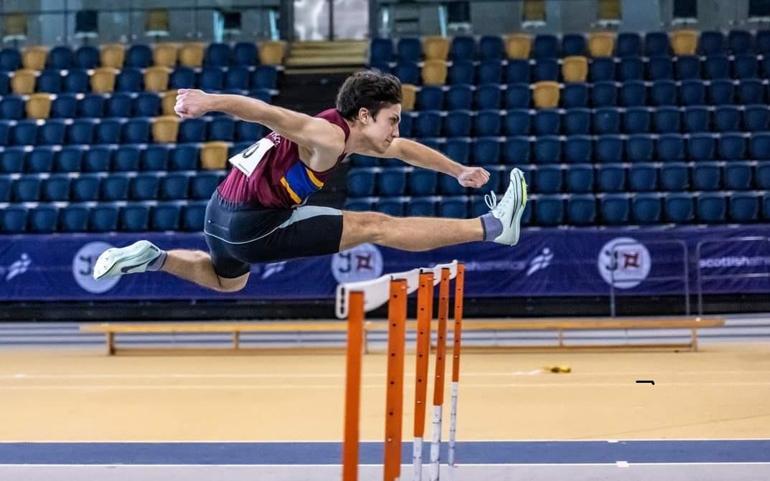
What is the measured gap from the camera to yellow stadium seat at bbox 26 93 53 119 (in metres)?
19.1

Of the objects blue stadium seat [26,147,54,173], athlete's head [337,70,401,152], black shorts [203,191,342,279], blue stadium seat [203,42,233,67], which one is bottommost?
black shorts [203,191,342,279]

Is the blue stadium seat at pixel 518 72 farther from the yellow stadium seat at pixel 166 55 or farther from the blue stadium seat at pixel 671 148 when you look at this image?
the yellow stadium seat at pixel 166 55

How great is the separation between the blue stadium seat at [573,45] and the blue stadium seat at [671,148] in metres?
3.17

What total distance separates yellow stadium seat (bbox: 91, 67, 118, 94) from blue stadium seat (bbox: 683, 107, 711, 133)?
9.51m

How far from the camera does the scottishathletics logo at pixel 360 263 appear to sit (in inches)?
561

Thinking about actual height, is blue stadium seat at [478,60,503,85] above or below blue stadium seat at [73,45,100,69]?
below

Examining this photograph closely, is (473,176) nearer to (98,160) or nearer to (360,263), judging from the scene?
(360,263)

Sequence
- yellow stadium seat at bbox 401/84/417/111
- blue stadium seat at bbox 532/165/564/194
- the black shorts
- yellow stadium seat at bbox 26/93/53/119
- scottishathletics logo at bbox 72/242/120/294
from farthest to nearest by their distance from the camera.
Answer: yellow stadium seat at bbox 26/93/53/119
yellow stadium seat at bbox 401/84/417/111
blue stadium seat at bbox 532/165/564/194
scottishathletics logo at bbox 72/242/120/294
the black shorts

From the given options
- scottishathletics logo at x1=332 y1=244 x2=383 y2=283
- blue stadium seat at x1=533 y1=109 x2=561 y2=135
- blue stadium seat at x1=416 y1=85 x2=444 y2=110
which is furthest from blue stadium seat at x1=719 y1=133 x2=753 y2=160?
scottishathletics logo at x1=332 y1=244 x2=383 y2=283

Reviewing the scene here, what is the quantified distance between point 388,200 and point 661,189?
386 cm

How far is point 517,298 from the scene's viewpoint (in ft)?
47.9

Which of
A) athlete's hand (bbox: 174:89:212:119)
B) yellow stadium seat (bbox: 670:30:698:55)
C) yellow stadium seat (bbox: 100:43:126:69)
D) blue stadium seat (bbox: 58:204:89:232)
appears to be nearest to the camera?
athlete's hand (bbox: 174:89:212:119)

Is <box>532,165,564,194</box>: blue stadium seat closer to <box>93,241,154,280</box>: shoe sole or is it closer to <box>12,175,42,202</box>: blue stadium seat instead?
<box>12,175,42,202</box>: blue stadium seat

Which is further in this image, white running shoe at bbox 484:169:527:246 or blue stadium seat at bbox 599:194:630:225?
blue stadium seat at bbox 599:194:630:225
